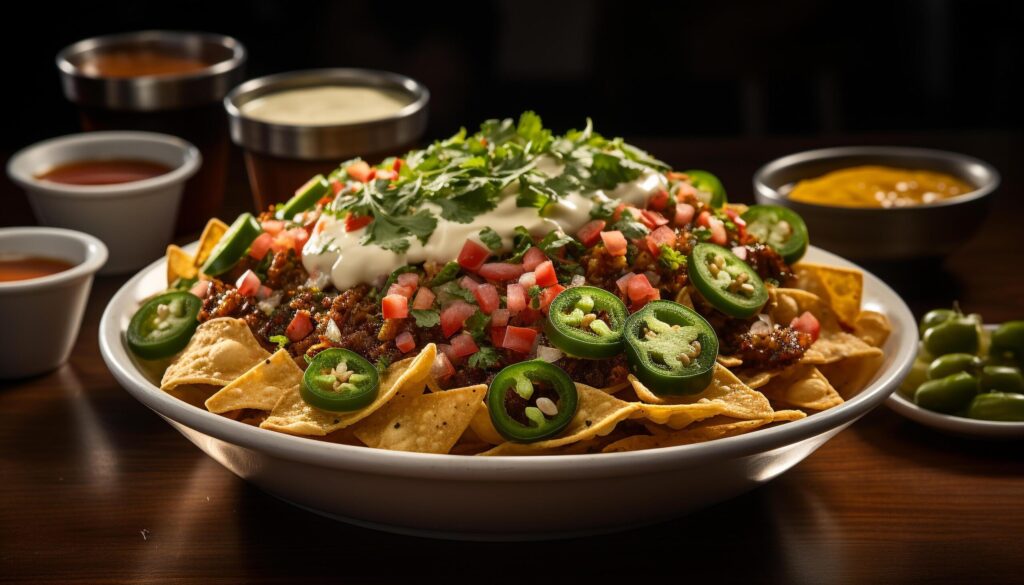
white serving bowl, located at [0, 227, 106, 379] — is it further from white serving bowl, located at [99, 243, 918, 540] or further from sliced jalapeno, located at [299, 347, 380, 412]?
sliced jalapeno, located at [299, 347, 380, 412]

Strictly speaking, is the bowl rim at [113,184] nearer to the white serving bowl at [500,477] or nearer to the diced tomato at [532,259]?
the white serving bowl at [500,477]

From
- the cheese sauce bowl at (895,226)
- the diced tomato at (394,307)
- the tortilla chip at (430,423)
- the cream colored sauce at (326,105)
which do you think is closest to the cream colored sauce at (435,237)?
the diced tomato at (394,307)

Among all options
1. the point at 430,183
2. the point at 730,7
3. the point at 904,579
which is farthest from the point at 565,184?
the point at 730,7

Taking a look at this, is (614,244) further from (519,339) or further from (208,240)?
(208,240)

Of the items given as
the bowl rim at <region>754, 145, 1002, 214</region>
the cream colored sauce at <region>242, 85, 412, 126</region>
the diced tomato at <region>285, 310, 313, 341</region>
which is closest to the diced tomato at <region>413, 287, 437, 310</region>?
the diced tomato at <region>285, 310, 313, 341</region>

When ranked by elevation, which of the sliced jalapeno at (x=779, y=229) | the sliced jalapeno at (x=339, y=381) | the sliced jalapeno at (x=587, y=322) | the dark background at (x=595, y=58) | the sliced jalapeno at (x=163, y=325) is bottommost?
the dark background at (x=595, y=58)

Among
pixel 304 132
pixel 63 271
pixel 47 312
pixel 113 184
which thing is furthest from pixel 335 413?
pixel 113 184
